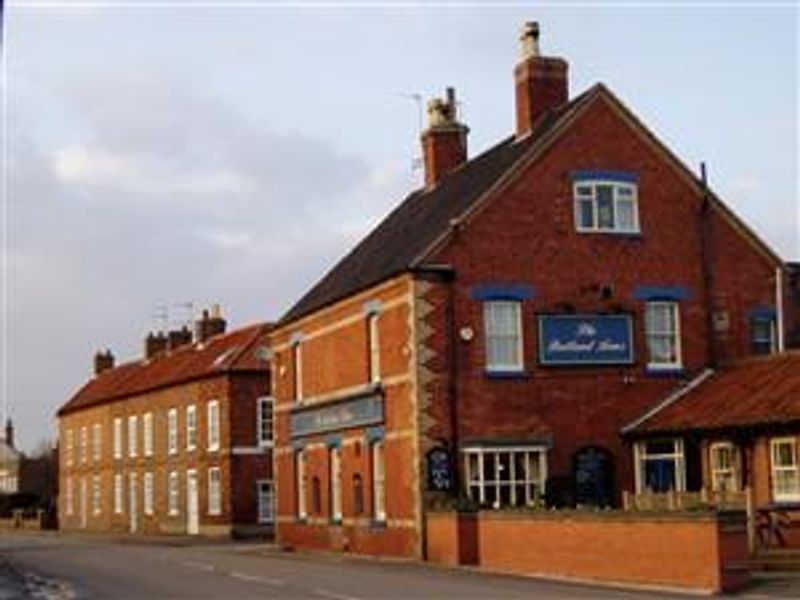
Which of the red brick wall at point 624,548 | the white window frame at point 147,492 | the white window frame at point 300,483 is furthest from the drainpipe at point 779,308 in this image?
the white window frame at point 147,492

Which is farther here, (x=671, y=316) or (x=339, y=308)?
(x=339, y=308)

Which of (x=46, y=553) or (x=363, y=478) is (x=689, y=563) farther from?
(x=46, y=553)

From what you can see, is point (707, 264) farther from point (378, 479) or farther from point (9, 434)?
point (9, 434)

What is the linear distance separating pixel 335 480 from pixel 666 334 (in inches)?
431

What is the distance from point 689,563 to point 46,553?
2903 cm

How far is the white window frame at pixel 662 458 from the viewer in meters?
35.8

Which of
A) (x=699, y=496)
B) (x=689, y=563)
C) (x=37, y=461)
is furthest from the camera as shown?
(x=37, y=461)

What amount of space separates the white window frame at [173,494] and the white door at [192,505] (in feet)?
3.84

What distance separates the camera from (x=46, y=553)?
48.9m

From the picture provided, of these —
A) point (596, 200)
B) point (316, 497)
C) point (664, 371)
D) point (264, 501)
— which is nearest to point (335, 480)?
point (316, 497)

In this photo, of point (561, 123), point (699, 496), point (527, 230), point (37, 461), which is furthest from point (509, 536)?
point (37, 461)

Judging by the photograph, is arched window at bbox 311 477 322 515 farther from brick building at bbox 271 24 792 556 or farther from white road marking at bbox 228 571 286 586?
white road marking at bbox 228 571 286 586

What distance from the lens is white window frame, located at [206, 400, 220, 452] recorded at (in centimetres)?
6066

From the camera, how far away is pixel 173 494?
65.7m
